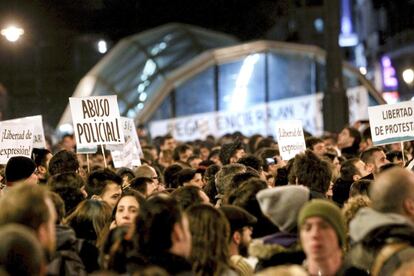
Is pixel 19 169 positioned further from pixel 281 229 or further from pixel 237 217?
pixel 281 229

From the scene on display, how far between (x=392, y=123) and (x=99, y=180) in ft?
14.9

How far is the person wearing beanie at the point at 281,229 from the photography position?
6.41 m

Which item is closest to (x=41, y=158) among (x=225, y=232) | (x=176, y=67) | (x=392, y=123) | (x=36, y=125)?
(x=36, y=125)

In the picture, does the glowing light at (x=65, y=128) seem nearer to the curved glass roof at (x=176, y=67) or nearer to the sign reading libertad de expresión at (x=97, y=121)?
the curved glass roof at (x=176, y=67)

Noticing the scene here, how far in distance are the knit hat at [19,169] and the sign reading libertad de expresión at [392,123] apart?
5.31 meters

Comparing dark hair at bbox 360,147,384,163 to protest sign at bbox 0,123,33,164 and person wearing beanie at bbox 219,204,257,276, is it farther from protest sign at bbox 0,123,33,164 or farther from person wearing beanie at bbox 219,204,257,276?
person wearing beanie at bbox 219,204,257,276

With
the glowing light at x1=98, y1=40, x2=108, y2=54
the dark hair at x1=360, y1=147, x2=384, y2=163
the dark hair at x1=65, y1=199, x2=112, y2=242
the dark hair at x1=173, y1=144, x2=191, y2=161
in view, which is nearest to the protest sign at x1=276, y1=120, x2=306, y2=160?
the dark hair at x1=360, y1=147, x2=384, y2=163

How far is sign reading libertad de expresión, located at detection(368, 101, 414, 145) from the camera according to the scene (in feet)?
43.7

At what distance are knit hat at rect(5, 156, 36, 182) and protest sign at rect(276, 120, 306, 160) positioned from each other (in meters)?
4.52

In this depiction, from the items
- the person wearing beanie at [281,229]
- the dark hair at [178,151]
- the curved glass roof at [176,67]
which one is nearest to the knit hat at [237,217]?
the person wearing beanie at [281,229]

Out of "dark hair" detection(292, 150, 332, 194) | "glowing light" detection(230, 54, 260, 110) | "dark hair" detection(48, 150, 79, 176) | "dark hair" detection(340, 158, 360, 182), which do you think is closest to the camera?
"dark hair" detection(292, 150, 332, 194)

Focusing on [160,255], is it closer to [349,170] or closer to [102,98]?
[349,170]

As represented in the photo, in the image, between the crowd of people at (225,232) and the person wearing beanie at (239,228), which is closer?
the crowd of people at (225,232)

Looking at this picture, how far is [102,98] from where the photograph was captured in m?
13.2
